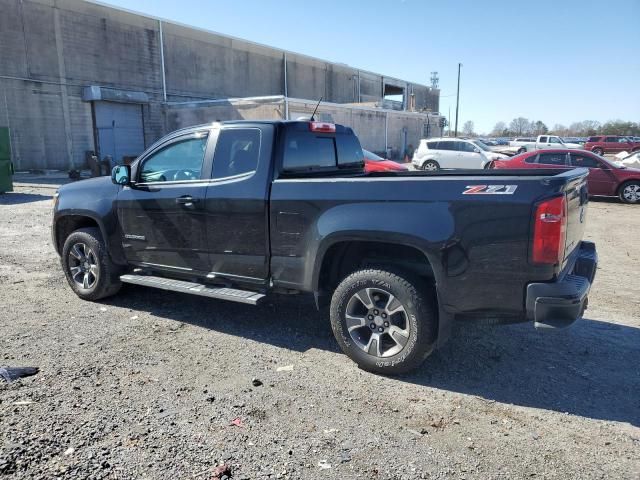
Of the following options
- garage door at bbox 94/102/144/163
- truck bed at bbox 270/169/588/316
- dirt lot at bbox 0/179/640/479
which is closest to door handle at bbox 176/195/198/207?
truck bed at bbox 270/169/588/316

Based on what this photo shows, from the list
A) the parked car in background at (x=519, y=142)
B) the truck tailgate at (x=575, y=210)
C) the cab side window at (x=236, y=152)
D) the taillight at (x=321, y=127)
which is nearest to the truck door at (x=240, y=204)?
Answer: the cab side window at (x=236, y=152)

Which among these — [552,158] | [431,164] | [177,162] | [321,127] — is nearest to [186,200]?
[177,162]

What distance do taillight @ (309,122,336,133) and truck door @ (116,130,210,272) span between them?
1.05 meters

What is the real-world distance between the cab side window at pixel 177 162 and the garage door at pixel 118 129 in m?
23.2

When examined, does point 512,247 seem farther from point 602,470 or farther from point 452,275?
point 602,470

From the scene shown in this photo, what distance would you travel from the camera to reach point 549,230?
10.5 feet

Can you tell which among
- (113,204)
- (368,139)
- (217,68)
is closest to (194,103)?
(217,68)

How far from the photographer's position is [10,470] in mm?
2701

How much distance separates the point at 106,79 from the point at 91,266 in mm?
24700

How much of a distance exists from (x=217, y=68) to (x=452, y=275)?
33677 millimetres

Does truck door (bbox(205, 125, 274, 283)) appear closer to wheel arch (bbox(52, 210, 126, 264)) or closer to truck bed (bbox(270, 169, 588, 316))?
truck bed (bbox(270, 169, 588, 316))

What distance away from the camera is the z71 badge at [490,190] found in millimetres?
3289

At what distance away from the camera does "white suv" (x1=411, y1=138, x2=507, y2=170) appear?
2202cm

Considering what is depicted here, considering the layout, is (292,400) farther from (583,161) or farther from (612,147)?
(612,147)
